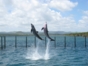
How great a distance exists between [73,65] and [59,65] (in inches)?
74.1

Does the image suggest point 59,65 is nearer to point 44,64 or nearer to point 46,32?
point 44,64

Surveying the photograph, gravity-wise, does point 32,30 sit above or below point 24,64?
above

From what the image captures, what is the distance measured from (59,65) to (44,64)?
1.96 metres

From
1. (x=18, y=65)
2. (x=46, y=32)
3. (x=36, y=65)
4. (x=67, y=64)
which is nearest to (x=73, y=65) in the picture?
(x=67, y=64)

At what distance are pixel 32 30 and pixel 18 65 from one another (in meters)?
12.2

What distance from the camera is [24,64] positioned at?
29344mm

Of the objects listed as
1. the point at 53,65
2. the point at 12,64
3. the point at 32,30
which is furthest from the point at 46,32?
the point at 12,64

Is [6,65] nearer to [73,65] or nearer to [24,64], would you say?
[24,64]

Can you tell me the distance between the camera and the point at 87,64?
29.1 meters

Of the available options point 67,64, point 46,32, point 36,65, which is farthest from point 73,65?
point 46,32

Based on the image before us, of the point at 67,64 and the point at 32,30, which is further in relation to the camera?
the point at 67,64

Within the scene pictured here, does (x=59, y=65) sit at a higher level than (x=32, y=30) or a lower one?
lower

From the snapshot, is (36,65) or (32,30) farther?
(36,65)

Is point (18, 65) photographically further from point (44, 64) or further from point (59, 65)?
point (59, 65)
